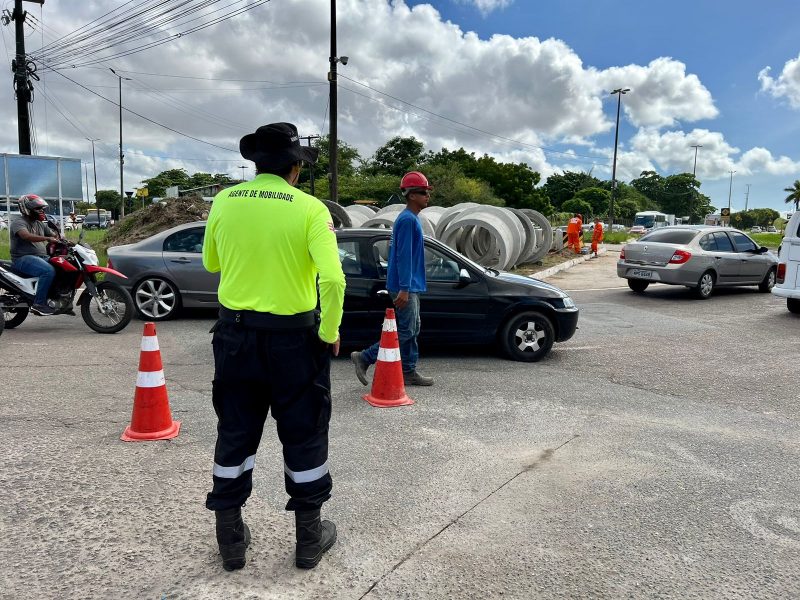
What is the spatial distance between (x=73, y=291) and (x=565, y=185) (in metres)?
103

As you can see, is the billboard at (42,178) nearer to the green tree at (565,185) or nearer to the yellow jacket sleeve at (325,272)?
the yellow jacket sleeve at (325,272)

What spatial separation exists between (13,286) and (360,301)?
14.5 ft

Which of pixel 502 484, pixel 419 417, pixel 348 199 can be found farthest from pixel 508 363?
pixel 348 199

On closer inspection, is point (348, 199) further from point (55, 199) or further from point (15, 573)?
point (15, 573)

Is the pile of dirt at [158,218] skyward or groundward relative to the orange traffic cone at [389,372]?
skyward

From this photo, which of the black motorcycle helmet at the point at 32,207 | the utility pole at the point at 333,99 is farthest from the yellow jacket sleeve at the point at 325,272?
the utility pole at the point at 333,99

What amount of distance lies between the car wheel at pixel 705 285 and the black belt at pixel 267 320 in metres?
11.7

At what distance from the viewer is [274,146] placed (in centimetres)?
267

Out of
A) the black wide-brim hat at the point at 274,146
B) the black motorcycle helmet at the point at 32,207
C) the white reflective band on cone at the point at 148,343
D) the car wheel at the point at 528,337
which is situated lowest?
the car wheel at the point at 528,337

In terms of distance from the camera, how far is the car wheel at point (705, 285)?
12.4m

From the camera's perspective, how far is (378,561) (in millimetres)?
2736

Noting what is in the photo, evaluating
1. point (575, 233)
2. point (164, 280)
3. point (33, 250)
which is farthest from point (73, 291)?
point (575, 233)

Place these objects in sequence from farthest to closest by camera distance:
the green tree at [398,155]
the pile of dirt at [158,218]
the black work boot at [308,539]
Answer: the green tree at [398,155] < the pile of dirt at [158,218] < the black work boot at [308,539]

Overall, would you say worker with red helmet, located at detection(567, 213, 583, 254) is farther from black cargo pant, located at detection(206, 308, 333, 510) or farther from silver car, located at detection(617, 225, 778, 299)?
black cargo pant, located at detection(206, 308, 333, 510)
